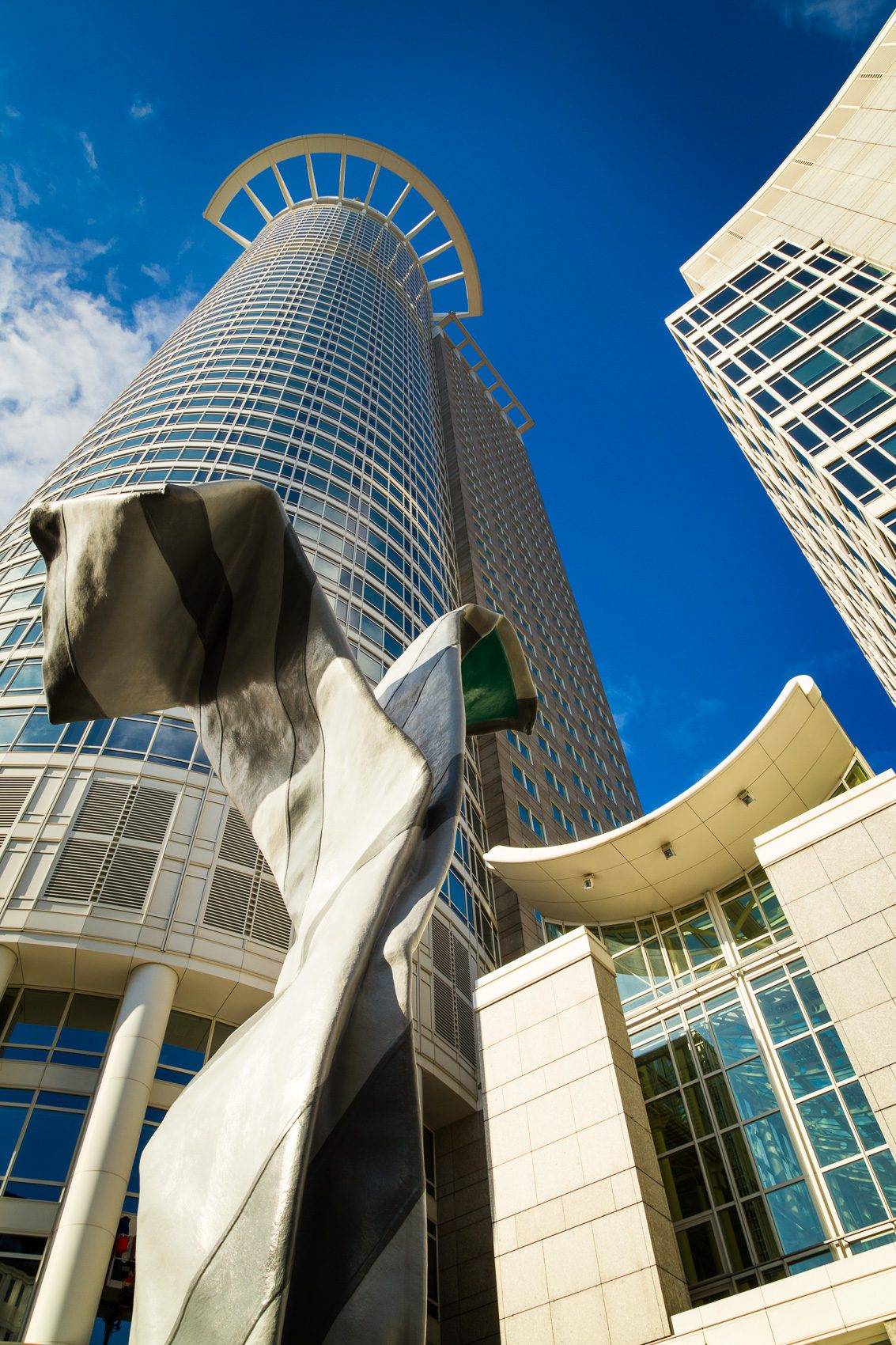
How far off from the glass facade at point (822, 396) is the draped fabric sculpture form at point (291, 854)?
24257mm

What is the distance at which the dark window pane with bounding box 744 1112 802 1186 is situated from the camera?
14.7 metres

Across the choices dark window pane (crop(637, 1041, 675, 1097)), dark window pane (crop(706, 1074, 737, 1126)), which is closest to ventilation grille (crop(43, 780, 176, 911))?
dark window pane (crop(637, 1041, 675, 1097))

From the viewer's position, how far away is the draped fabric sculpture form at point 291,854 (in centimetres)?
356

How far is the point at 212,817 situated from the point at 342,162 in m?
75.5

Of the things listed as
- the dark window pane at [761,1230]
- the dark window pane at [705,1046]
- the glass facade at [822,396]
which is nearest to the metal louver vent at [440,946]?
the dark window pane at [705,1046]

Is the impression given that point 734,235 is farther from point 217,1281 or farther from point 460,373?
point 217,1281

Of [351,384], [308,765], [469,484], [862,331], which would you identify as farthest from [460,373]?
[308,765]

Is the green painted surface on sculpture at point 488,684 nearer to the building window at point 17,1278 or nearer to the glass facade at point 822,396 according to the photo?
Result: the building window at point 17,1278

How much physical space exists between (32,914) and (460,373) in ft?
250

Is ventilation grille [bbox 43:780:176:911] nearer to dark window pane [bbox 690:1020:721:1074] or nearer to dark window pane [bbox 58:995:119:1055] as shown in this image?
dark window pane [bbox 58:995:119:1055]

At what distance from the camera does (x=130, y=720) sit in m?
22.6

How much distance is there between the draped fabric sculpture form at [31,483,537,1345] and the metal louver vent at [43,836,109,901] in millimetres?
13164

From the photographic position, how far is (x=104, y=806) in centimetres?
2036

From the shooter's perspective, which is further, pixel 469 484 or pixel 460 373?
pixel 460 373
